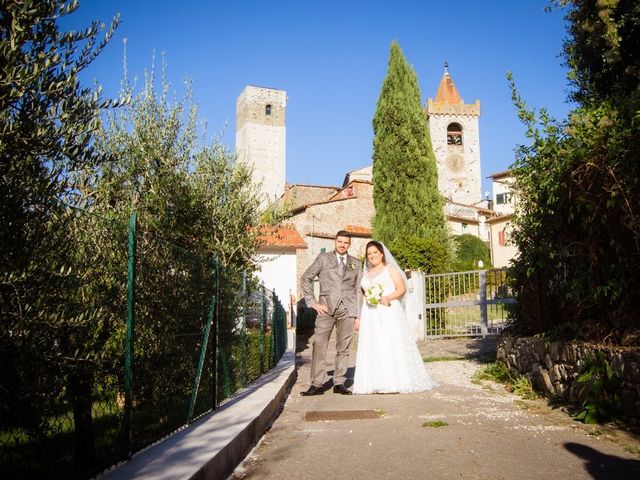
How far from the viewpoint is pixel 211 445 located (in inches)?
152

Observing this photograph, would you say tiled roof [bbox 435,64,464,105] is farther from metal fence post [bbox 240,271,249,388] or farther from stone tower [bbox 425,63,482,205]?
metal fence post [bbox 240,271,249,388]

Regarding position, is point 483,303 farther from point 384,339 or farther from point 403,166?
point 403,166

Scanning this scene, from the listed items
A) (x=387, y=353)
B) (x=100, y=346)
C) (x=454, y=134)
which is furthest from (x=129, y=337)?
(x=454, y=134)

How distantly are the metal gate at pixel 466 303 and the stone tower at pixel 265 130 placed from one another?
56.2 meters

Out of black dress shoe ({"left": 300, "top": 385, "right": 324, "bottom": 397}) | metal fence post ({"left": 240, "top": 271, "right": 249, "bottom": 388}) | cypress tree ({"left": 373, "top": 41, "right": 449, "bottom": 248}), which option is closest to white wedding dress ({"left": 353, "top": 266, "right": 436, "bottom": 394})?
black dress shoe ({"left": 300, "top": 385, "right": 324, "bottom": 397})

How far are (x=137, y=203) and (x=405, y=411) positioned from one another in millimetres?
5147

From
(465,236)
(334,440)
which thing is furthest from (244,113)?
(334,440)

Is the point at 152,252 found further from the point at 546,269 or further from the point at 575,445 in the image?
the point at 546,269

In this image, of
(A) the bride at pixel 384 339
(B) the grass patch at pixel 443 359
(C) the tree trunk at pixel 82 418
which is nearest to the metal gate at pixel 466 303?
(B) the grass patch at pixel 443 359

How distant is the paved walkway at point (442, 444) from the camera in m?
3.74

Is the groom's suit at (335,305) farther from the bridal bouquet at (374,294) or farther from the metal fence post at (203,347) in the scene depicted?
the metal fence post at (203,347)

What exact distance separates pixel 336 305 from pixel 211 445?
4.03 m

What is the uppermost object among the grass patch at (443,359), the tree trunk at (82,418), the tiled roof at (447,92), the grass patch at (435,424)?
the tiled roof at (447,92)

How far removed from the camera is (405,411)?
607 centimetres
